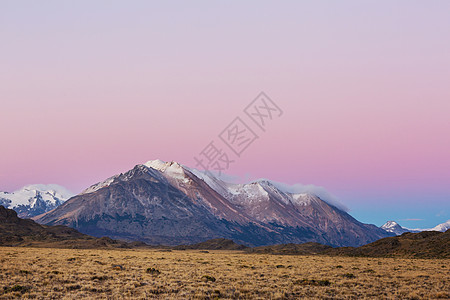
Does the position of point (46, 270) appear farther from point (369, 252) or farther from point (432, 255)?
point (369, 252)

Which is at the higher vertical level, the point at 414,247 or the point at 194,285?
the point at 414,247

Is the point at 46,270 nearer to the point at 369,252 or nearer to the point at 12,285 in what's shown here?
the point at 12,285

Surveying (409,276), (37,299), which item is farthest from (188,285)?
(409,276)

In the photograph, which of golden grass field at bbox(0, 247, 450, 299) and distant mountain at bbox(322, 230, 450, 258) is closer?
golden grass field at bbox(0, 247, 450, 299)

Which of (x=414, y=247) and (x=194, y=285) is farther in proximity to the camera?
(x=414, y=247)

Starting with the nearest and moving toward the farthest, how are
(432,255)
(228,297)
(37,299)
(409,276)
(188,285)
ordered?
(37,299), (228,297), (188,285), (409,276), (432,255)

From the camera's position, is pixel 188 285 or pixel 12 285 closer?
pixel 12 285

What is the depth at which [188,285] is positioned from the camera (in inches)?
1405

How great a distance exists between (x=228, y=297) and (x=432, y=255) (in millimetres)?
88991

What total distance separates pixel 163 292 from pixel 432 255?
90.9 m

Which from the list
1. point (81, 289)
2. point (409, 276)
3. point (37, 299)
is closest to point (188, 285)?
Answer: point (81, 289)

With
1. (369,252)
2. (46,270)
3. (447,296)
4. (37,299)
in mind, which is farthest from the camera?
(369,252)

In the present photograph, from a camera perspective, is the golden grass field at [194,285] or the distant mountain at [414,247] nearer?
the golden grass field at [194,285]

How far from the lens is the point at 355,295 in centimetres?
3362
